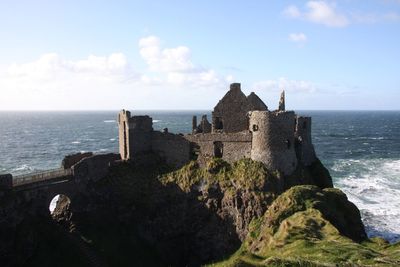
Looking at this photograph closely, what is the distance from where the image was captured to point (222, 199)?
4212 cm

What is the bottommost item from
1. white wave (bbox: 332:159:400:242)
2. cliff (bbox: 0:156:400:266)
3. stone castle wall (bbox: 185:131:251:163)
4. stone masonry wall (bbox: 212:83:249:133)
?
white wave (bbox: 332:159:400:242)

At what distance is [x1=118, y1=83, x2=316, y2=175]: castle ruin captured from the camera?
4219 centimetres

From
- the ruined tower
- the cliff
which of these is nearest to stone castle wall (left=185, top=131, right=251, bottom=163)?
the cliff

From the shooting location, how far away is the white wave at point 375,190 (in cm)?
5159

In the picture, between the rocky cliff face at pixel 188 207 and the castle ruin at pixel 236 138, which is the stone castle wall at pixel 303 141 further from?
the rocky cliff face at pixel 188 207

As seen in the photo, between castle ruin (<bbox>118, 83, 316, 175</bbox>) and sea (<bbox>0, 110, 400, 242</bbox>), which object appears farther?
sea (<bbox>0, 110, 400, 242</bbox>)

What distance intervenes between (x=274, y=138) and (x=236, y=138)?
4.17 m

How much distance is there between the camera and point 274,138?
138ft

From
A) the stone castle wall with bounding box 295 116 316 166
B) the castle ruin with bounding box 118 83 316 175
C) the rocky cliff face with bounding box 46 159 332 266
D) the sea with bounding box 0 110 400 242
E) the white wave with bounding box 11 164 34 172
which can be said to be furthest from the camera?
the white wave with bounding box 11 164 34 172

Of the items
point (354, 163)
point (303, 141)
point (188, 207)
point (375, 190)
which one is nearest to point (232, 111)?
point (303, 141)

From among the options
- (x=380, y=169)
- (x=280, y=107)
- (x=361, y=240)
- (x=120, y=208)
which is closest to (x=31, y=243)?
(x=120, y=208)

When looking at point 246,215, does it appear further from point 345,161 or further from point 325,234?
point 345,161

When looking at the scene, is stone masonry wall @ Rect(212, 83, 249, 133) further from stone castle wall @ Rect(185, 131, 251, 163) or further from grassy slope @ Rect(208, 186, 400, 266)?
grassy slope @ Rect(208, 186, 400, 266)

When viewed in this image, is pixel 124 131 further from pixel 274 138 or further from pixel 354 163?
pixel 354 163
